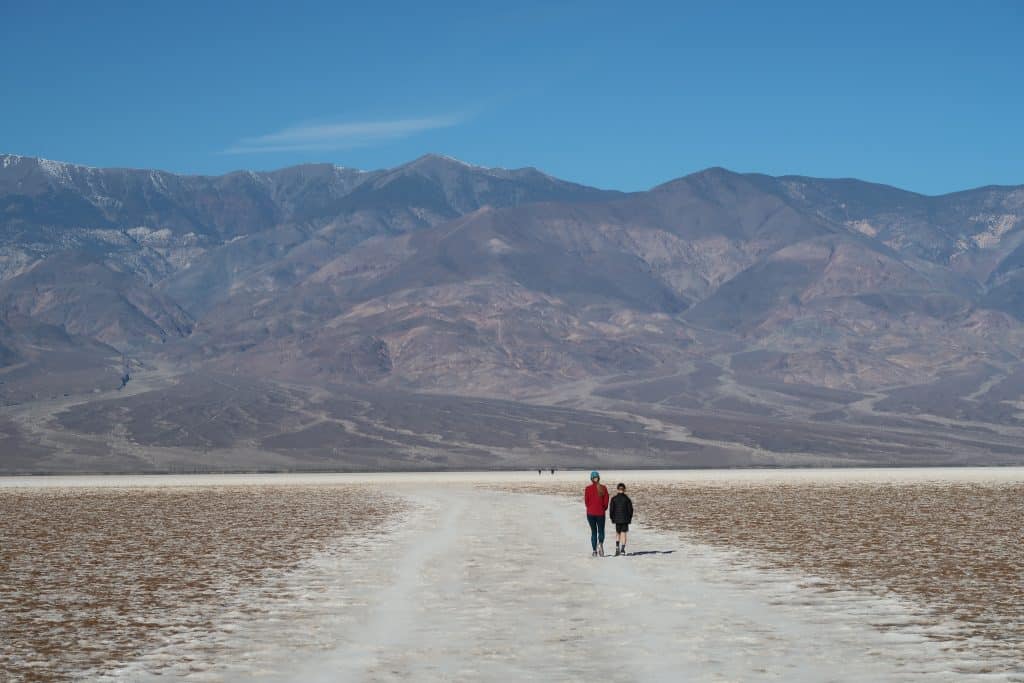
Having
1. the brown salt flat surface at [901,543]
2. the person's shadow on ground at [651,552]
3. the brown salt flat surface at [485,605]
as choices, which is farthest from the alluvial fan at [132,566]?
the brown salt flat surface at [901,543]

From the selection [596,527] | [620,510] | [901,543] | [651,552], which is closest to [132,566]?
[596,527]

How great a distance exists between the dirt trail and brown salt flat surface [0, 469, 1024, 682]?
57mm

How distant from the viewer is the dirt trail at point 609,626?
15.2 meters

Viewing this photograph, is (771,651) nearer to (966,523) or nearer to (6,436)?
(966,523)

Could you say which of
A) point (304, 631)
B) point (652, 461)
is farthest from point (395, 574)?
point (652, 461)

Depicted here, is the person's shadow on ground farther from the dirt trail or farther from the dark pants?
the dark pants

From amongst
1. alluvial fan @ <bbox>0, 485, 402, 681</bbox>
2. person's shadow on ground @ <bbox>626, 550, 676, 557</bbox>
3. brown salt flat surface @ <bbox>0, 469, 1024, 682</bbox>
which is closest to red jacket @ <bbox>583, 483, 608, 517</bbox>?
brown salt flat surface @ <bbox>0, 469, 1024, 682</bbox>

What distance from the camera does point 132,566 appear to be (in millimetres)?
28594

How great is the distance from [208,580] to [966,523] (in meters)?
25.0

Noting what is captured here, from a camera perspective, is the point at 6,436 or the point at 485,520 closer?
the point at 485,520

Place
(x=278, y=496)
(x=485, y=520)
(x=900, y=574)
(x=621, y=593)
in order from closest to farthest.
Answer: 1. (x=621, y=593)
2. (x=900, y=574)
3. (x=485, y=520)
4. (x=278, y=496)

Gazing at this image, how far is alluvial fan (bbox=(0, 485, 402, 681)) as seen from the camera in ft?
58.9

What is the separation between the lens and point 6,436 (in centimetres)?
16875

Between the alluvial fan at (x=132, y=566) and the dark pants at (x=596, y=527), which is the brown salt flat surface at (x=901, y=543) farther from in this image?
the alluvial fan at (x=132, y=566)
